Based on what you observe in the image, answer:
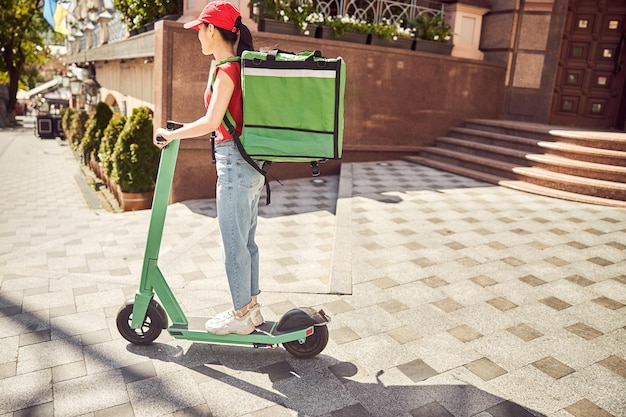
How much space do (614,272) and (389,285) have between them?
2.45 m

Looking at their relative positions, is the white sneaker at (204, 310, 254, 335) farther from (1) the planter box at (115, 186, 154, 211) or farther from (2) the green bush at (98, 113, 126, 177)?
(2) the green bush at (98, 113, 126, 177)

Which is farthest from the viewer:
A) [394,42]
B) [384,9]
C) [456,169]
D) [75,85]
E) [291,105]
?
[75,85]

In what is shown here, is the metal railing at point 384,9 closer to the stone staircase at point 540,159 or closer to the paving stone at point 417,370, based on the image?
the stone staircase at point 540,159

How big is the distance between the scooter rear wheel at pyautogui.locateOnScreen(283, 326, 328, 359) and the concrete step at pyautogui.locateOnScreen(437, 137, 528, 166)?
284 inches

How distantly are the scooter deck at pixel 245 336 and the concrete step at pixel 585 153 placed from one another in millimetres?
7240

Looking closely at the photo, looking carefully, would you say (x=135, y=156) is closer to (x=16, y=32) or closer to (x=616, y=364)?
(x=616, y=364)

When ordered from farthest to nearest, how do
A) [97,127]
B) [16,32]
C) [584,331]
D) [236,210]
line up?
1. [16,32]
2. [97,127]
3. [584,331]
4. [236,210]

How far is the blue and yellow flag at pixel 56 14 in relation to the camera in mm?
27188

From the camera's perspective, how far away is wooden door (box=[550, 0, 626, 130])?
1144cm

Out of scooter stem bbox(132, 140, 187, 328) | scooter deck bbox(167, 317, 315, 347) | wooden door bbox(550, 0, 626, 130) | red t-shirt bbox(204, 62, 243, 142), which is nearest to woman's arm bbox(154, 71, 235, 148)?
red t-shirt bbox(204, 62, 243, 142)

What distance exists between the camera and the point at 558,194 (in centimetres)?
800

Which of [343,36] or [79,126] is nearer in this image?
[343,36]

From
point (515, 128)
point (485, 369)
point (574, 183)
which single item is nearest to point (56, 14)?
point (515, 128)

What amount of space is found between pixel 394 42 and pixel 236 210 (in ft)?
28.1
